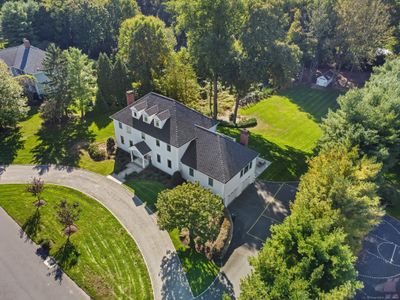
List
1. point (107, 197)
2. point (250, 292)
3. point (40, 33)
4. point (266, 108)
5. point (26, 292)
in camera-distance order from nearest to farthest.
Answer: point (250, 292) → point (26, 292) → point (107, 197) → point (266, 108) → point (40, 33)

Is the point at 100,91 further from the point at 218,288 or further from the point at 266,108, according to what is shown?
the point at 218,288

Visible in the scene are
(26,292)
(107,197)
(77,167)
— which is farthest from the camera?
(77,167)

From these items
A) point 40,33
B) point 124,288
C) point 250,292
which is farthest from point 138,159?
point 40,33

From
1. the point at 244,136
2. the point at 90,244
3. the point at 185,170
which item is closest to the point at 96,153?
the point at 185,170

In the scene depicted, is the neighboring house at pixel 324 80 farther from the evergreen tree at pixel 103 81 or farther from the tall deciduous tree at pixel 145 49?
the evergreen tree at pixel 103 81

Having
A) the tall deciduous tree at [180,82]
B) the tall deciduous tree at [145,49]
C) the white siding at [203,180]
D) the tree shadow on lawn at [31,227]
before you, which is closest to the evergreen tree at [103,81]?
the tall deciduous tree at [145,49]

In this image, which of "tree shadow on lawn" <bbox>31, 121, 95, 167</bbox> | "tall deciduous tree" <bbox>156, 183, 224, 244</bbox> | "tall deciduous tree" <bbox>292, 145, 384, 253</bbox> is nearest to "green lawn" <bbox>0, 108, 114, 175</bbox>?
"tree shadow on lawn" <bbox>31, 121, 95, 167</bbox>

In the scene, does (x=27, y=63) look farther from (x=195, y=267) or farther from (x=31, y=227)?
(x=195, y=267)
